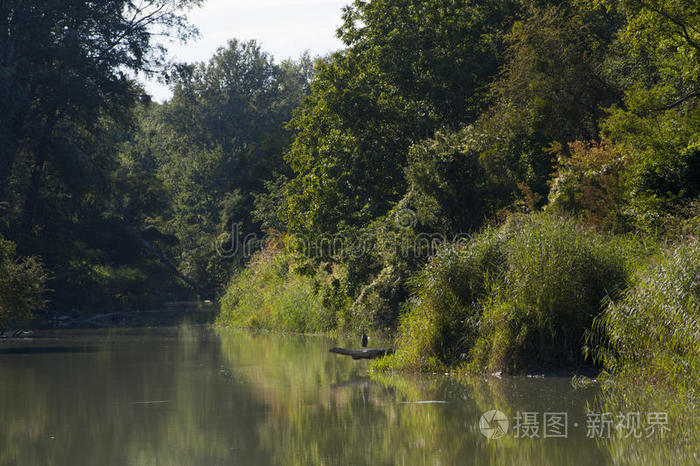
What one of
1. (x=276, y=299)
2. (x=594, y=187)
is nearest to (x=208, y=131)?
(x=276, y=299)

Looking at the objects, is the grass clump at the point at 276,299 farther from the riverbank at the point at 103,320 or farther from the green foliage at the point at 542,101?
the green foliage at the point at 542,101

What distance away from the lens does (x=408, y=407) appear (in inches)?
484

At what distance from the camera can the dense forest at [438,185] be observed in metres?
14.6

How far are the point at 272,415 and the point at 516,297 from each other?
15.7 ft

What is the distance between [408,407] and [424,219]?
9.80 m

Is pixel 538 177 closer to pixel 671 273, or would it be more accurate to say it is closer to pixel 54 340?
pixel 671 273

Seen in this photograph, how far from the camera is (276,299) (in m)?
34.6

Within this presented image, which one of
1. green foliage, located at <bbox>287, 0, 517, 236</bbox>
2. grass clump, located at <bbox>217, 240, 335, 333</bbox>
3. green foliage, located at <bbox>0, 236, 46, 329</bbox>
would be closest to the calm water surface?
green foliage, located at <bbox>0, 236, 46, 329</bbox>

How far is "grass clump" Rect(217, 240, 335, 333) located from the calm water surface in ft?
32.6

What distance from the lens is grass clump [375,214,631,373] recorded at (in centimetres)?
1441

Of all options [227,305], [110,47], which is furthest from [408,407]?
[110,47]

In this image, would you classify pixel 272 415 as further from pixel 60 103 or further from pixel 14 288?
pixel 60 103

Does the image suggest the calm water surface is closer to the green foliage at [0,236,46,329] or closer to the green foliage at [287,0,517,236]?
the green foliage at [0,236,46,329]

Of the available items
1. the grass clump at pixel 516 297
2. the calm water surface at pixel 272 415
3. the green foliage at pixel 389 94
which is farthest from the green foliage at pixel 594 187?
the green foliage at pixel 389 94
